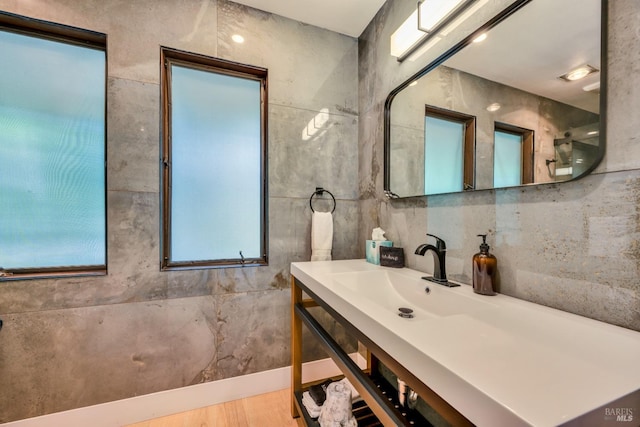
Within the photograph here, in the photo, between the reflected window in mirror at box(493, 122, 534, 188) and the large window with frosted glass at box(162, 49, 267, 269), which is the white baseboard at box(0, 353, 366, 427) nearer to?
the large window with frosted glass at box(162, 49, 267, 269)

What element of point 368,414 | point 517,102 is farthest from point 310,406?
point 517,102

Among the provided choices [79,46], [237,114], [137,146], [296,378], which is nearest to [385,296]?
[296,378]

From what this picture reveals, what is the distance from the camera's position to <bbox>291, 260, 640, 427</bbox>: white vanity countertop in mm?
374

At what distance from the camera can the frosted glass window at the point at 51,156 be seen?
4.31 ft

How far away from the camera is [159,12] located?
146cm

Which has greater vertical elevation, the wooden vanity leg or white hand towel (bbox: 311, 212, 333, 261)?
white hand towel (bbox: 311, 212, 333, 261)

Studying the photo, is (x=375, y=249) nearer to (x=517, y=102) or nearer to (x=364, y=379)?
(x=364, y=379)

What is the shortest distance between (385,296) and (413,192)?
1.93 feet

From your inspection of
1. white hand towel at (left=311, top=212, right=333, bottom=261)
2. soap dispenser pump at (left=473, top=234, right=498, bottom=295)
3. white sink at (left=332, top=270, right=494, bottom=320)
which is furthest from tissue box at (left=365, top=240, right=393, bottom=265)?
soap dispenser pump at (left=473, top=234, right=498, bottom=295)

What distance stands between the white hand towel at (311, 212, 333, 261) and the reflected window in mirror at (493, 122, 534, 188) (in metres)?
1.02

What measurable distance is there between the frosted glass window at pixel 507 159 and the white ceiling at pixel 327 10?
130 cm

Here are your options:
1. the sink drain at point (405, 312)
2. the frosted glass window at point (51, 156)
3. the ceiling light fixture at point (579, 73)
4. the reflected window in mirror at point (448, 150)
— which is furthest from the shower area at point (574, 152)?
the frosted glass window at point (51, 156)

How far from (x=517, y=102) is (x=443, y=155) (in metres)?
0.36

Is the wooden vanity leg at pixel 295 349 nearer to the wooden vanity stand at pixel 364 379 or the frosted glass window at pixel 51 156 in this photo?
the wooden vanity stand at pixel 364 379
